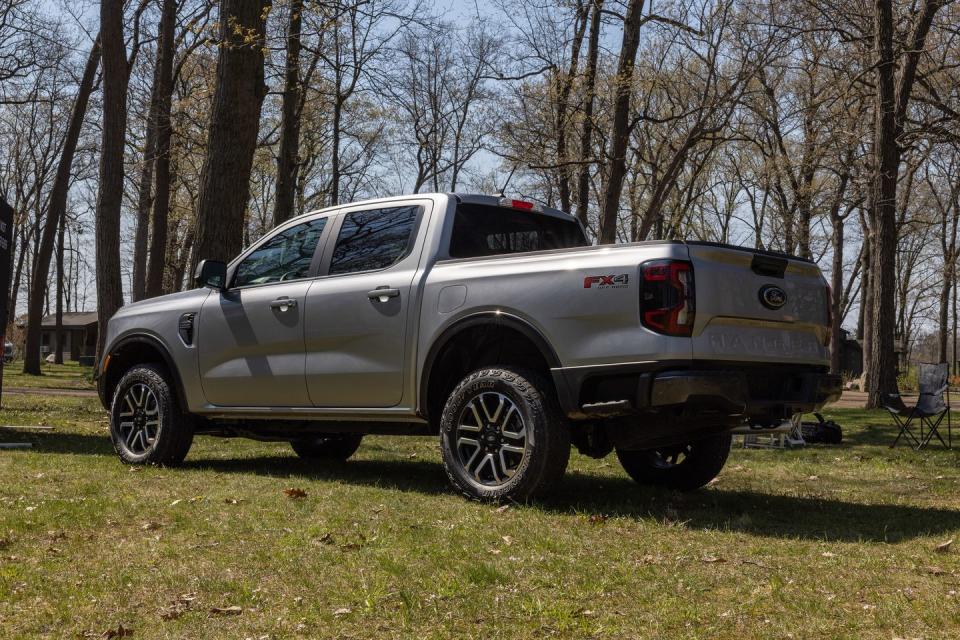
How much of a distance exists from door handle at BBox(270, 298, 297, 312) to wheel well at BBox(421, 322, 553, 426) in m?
1.36

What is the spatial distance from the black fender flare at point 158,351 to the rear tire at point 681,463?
3.63 metres

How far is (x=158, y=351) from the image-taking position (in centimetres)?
848

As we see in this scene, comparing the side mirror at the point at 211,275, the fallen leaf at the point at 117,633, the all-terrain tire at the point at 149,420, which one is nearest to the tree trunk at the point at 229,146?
the all-terrain tire at the point at 149,420

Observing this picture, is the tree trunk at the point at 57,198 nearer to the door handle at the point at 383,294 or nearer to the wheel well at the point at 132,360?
the wheel well at the point at 132,360

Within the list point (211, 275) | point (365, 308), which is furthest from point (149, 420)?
point (365, 308)

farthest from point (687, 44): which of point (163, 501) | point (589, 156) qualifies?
point (163, 501)

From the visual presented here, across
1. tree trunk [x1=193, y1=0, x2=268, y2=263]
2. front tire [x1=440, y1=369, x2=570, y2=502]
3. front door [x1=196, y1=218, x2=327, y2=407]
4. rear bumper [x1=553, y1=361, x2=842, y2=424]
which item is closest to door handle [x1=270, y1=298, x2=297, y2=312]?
front door [x1=196, y1=218, x2=327, y2=407]

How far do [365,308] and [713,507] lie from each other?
2.72 m

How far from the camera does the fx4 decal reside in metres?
5.63

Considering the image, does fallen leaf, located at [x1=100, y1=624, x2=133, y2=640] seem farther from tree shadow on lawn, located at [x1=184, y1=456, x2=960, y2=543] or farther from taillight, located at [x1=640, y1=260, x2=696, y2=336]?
taillight, located at [x1=640, y1=260, x2=696, y2=336]

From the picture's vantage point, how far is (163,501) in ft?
20.8

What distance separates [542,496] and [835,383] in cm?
199

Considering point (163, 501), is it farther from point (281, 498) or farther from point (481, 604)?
point (481, 604)

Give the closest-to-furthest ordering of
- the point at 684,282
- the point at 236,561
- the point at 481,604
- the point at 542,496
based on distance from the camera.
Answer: the point at 481,604, the point at 236,561, the point at 684,282, the point at 542,496
